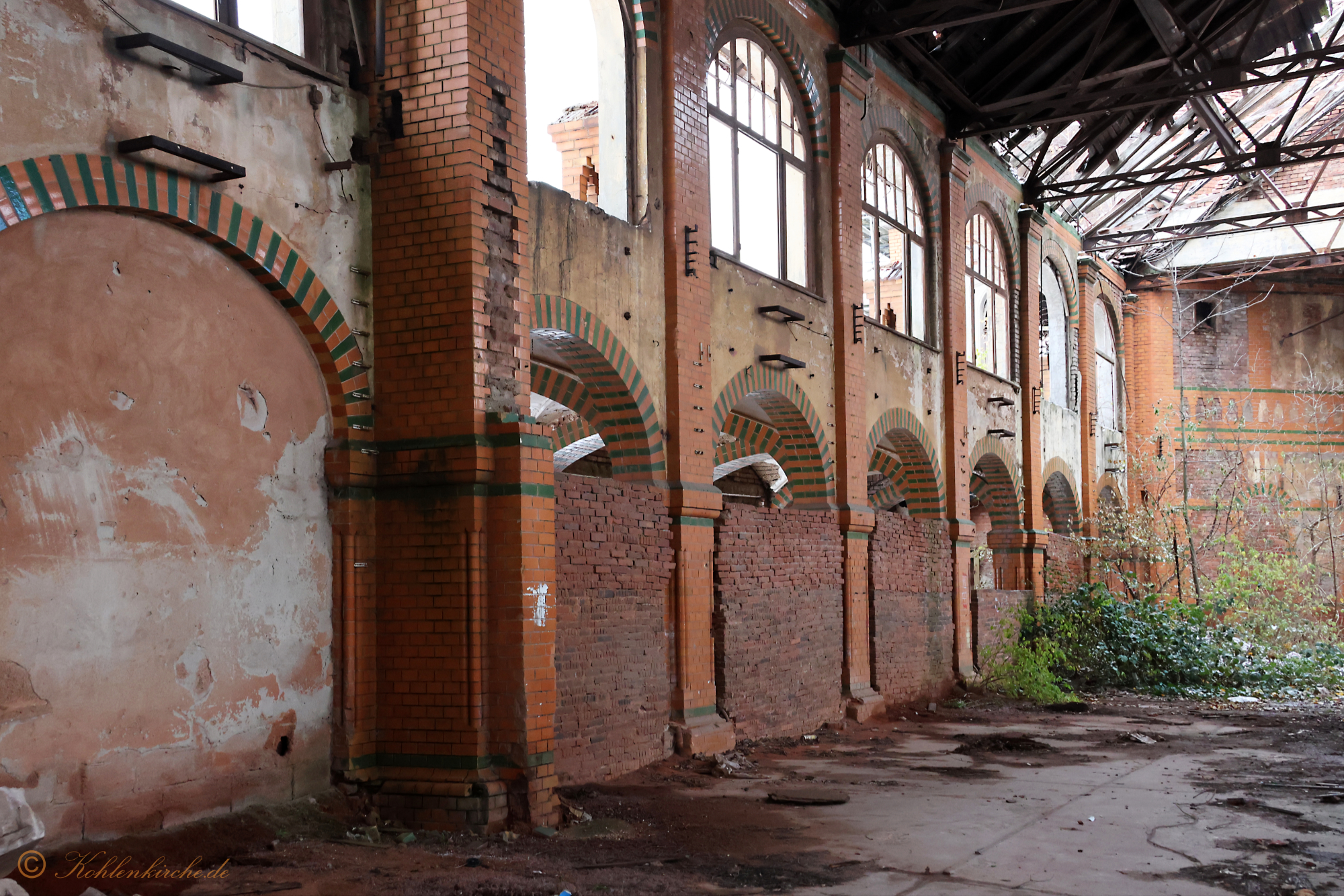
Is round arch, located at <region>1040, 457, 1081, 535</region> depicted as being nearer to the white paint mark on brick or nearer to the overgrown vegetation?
the overgrown vegetation

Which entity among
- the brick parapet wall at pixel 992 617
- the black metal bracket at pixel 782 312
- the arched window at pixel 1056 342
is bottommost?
the brick parapet wall at pixel 992 617

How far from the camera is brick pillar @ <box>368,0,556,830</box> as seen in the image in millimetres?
7117

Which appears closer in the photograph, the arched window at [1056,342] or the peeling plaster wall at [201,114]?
the peeling plaster wall at [201,114]

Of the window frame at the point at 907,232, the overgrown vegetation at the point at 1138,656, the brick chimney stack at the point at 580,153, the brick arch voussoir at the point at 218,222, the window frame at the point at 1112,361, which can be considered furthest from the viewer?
the window frame at the point at 1112,361

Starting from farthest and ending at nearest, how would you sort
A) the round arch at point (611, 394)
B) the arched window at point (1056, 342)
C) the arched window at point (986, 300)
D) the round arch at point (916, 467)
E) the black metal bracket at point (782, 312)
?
the arched window at point (1056, 342)
the arched window at point (986, 300)
the round arch at point (916, 467)
the black metal bracket at point (782, 312)
the round arch at point (611, 394)

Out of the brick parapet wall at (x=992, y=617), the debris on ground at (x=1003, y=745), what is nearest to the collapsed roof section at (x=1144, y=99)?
the brick parapet wall at (x=992, y=617)

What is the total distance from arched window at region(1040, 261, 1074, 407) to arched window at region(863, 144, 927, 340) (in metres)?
6.72

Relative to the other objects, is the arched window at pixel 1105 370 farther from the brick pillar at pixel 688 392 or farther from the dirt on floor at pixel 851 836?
the brick pillar at pixel 688 392

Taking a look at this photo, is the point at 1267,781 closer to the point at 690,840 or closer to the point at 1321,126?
the point at 690,840

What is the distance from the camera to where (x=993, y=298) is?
746 inches

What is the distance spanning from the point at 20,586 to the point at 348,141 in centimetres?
334

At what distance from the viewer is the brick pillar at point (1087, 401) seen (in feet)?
75.5

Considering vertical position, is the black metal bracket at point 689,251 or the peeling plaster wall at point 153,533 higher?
the black metal bracket at point 689,251

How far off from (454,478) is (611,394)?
279 centimetres
